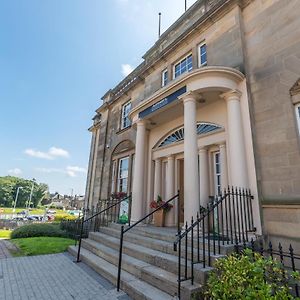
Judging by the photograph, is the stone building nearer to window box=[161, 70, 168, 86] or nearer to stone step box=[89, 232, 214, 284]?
window box=[161, 70, 168, 86]

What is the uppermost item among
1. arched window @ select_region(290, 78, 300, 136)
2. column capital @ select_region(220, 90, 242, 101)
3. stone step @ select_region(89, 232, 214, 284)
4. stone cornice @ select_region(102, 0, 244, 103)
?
stone cornice @ select_region(102, 0, 244, 103)

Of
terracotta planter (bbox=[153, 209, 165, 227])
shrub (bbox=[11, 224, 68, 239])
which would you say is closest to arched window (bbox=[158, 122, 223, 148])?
terracotta planter (bbox=[153, 209, 165, 227])

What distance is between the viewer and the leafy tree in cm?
8150

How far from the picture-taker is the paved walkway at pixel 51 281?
429 centimetres

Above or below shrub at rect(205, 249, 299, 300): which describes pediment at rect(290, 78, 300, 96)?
above

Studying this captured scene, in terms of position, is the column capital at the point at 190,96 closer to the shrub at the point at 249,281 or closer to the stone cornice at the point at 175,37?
the stone cornice at the point at 175,37

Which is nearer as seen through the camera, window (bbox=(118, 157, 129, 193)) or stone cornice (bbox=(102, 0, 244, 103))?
stone cornice (bbox=(102, 0, 244, 103))

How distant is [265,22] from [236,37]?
0.90 metres

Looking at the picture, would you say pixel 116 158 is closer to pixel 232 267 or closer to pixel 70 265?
pixel 70 265

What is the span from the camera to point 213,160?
768 cm

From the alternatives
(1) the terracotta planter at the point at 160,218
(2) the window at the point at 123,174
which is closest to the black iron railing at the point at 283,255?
(1) the terracotta planter at the point at 160,218

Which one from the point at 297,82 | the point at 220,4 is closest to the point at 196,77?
the point at 297,82

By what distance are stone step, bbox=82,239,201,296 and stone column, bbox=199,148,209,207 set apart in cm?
319

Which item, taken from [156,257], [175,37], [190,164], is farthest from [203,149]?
[175,37]
